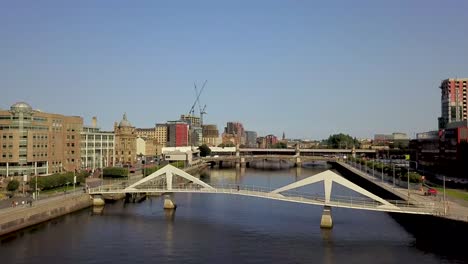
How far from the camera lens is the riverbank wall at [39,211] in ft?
188

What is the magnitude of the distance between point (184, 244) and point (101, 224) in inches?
672

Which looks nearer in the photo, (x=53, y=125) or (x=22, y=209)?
(x=22, y=209)

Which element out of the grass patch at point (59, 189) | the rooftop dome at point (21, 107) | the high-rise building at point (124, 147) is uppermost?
the rooftop dome at point (21, 107)

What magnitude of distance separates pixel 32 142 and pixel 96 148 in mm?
44649

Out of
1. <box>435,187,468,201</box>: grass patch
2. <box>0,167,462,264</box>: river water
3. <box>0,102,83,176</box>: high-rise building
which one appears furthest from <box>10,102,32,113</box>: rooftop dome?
<box>435,187,468,201</box>: grass patch

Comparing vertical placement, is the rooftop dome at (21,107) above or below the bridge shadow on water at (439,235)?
above

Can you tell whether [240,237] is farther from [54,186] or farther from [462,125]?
[462,125]

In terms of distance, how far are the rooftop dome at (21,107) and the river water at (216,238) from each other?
36101mm

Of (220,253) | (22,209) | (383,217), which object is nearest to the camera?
(220,253)

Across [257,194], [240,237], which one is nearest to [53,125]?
[257,194]

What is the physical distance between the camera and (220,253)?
1961 inches

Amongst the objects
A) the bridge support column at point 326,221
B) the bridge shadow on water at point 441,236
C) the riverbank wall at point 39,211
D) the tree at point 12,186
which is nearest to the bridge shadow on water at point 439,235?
the bridge shadow on water at point 441,236

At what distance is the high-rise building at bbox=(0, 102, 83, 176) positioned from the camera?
96.2m

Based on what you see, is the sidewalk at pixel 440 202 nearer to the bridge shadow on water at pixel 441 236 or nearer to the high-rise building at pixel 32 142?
the bridge shadow on water at pixel 441 236
